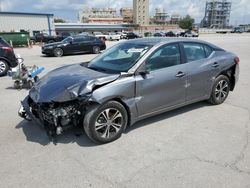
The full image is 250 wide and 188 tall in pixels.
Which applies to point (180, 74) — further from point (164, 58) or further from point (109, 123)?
point (109, 123)

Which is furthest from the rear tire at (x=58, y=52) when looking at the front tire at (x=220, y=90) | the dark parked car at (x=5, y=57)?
the front tire at (x=220, y=90)

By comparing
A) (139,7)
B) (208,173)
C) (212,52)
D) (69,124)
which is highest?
(139,7)

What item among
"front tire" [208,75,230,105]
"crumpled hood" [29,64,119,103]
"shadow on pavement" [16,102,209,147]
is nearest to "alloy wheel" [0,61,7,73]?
"shadow on pavement" [16,102,209,147]

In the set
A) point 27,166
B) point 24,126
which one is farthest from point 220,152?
point 24,126

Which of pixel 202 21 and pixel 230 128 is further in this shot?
pixel 202 21

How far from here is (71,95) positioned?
10.7ft

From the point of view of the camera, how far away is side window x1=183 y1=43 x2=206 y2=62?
4438mm

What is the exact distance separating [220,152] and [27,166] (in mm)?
2743

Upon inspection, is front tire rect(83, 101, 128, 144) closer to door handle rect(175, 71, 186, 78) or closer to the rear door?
door handle rect(175, 71, 186, 78)

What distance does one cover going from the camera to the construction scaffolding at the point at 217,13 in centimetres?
13050

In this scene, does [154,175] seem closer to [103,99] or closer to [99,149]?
[99,149]

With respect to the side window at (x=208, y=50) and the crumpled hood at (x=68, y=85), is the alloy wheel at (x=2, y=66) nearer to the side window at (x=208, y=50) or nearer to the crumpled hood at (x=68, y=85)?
the crumpled hood at (x=68, y=85)

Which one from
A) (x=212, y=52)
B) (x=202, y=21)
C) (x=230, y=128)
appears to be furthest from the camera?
(x=202, y=21)

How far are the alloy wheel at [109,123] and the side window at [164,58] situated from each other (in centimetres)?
99
